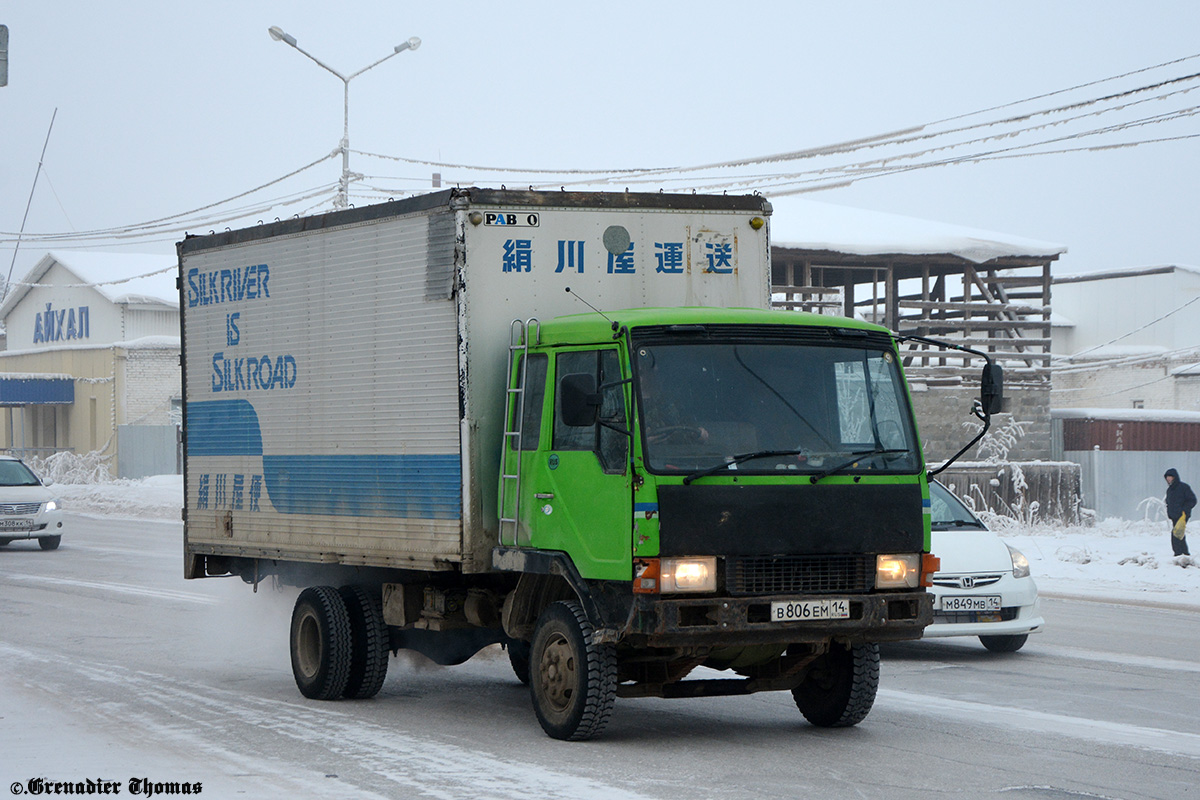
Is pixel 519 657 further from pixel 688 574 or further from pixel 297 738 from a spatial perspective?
pixel 688 574

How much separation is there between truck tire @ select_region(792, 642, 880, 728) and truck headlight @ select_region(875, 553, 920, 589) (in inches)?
23.7

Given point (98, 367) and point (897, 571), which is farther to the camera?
point (98, 367)

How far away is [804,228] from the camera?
3412cm

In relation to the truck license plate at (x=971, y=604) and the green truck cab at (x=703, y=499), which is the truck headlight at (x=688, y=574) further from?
the truck license plate at (x=971, y=604)

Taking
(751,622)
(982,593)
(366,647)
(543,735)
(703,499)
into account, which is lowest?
(543,735)

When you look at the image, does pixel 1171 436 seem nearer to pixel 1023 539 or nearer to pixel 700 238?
pixel 1023 539

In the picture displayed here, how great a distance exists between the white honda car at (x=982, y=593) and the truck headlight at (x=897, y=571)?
12.3 feet

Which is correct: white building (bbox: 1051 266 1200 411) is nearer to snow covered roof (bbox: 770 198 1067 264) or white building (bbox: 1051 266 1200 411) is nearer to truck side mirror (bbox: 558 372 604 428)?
snow covered roof (bbox: 770 198 1067 264)

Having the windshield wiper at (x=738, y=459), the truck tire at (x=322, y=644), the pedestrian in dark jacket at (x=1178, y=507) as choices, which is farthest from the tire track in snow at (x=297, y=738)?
the pedestrian in dark jacket at (x=1178, y=507)

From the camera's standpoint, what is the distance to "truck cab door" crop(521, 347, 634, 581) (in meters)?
7.62

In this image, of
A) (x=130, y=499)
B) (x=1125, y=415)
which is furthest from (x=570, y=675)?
(x=130, y=499)

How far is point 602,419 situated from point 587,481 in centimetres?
37

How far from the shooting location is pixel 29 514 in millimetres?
24594

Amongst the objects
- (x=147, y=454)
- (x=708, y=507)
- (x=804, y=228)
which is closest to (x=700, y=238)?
(x=708, y=507)
